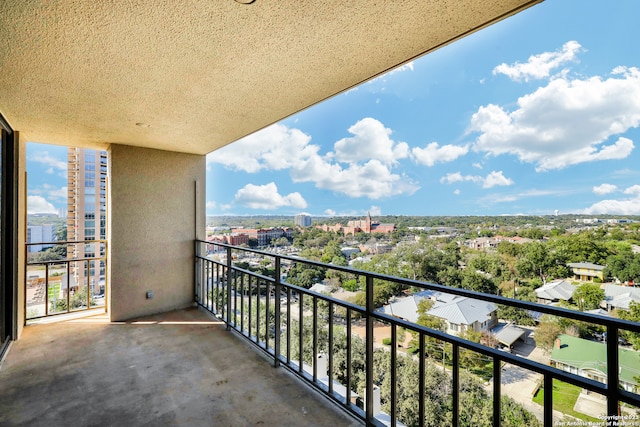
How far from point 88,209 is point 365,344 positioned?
190 inches

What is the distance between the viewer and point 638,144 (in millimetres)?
4945

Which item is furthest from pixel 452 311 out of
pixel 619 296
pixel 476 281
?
pixel 476 281

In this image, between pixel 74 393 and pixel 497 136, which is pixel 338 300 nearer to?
pixel 74 393

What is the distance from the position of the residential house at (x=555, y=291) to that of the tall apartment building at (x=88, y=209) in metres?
5.68

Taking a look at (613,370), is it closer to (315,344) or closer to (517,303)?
(517,303)

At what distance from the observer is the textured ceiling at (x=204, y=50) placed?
1.37m

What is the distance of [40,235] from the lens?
3.95 metres

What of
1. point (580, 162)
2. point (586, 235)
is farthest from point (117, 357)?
point (580, 162)

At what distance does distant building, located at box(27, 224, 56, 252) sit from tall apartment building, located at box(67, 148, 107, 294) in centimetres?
22

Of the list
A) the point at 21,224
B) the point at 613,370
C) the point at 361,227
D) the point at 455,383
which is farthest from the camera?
the point at 361,227

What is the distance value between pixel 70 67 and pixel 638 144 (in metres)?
7.73

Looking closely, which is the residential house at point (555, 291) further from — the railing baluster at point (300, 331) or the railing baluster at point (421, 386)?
the railing baluster at point (300, 331)

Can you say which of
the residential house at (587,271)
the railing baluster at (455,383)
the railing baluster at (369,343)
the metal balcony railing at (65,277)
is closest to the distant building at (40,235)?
the metal balcony railing at (65,277)

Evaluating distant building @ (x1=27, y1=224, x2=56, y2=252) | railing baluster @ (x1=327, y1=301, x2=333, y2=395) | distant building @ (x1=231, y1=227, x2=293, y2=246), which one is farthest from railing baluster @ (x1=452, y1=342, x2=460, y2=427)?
distant building @ (x1=27, y1=224, x2=56, y2=252)
